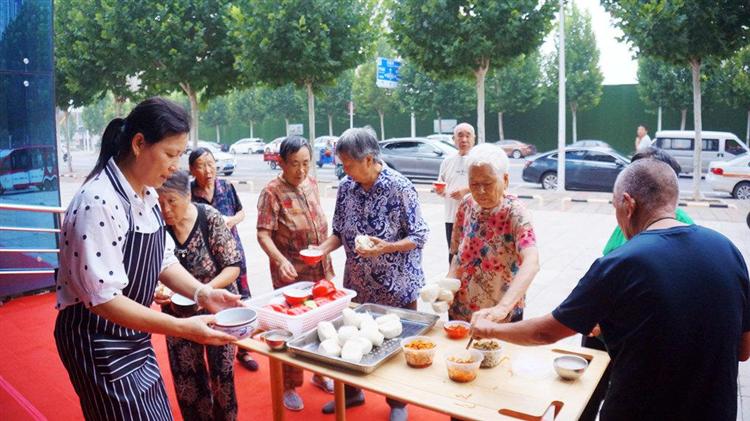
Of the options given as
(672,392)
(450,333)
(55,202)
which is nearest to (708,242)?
(672,392)

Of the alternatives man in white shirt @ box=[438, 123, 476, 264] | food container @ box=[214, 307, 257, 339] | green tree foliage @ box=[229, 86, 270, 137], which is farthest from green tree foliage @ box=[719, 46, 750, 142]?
green tree foliage @ box=[229, 86, 270, 137]

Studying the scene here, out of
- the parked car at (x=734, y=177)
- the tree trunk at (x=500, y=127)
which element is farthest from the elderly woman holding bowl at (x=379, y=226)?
the tree trunk at (x=500, y=127)


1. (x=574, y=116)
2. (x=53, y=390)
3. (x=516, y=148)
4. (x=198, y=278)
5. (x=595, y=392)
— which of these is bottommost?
(x=53, y=390)

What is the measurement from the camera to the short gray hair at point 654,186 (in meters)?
1.69

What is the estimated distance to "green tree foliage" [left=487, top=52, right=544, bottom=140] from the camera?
27219 millimetres

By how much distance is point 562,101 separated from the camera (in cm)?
1319

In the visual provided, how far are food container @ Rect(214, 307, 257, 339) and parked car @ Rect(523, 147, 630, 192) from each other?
503 inches

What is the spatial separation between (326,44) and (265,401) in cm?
1064

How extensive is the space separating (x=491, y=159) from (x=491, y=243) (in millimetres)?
417

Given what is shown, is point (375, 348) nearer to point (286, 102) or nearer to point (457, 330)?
point (457, 330)

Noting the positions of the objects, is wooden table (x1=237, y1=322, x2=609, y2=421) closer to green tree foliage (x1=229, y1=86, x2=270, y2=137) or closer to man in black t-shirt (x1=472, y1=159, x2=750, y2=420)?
man in black t-shirt (x1=472, y1=159, x2=750, y2=420)

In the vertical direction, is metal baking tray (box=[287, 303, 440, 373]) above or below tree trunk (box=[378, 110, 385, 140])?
below

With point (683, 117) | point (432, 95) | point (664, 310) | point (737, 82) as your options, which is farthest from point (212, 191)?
point (683, 117)

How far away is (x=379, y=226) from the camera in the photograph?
3109 mm
